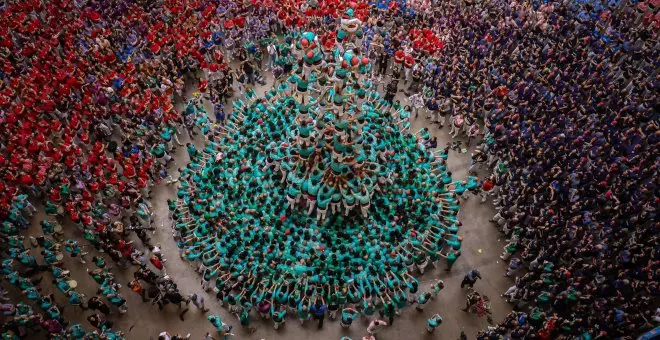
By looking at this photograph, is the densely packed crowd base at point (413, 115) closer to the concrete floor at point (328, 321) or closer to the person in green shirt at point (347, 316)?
the concrete floor at point (328, 321)

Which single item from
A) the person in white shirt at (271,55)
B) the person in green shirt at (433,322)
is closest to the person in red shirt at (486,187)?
the person in green shirt at (433,322)

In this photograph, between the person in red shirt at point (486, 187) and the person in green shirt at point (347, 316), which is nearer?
the person in green shirt at point (347, 316)

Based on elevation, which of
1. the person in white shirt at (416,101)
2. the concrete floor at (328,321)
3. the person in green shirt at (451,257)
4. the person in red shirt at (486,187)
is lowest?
the concrete floor at (328,321)

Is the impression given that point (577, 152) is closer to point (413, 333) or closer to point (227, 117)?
point (413, 333)

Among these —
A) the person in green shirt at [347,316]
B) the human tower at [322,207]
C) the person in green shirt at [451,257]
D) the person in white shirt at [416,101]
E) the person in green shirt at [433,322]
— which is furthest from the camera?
the person in white shirt at [416,101]

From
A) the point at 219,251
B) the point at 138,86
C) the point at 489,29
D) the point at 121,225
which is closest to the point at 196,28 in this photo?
the point at 138,86

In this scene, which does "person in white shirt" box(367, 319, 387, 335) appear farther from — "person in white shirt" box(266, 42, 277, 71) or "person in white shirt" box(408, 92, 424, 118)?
"person in white shirt" box(266, 42, 277, 71)

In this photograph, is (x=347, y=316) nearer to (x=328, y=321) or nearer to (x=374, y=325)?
(x=374, y=325)
